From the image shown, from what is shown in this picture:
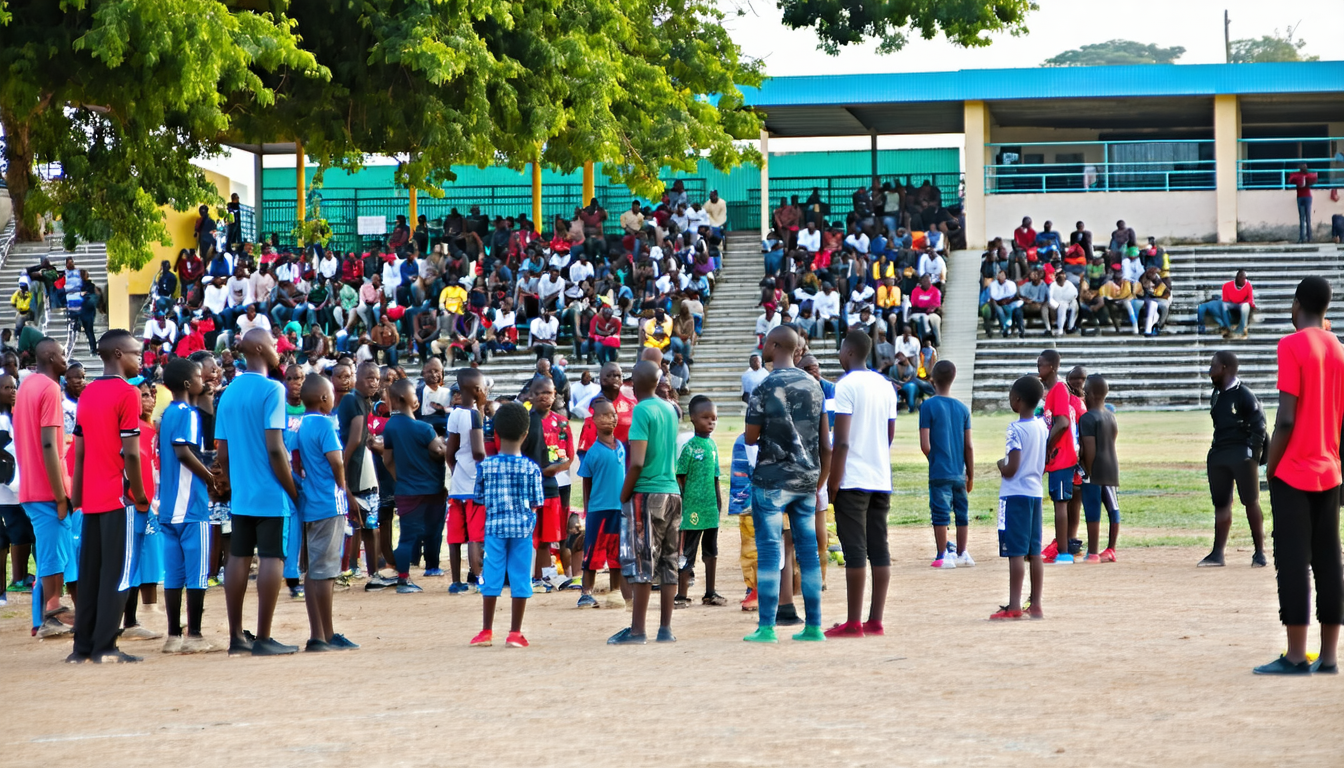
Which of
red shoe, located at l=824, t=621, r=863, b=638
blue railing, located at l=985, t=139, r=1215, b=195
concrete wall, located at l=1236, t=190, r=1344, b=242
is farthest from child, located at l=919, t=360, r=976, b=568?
concrete wall, located at l=1236, t=190, r=1344, b=242

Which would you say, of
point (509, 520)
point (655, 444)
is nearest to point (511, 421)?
point (509, 520)

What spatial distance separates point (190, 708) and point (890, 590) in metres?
4.89

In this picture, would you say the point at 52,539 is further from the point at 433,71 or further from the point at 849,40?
the point at 849,40

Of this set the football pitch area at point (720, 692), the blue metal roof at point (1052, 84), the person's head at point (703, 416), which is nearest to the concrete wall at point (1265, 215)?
the blue metal roof at point (1052, 84)

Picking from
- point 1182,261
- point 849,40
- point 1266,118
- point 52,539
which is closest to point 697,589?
point 52,539

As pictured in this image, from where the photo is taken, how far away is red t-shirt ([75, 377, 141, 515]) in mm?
7391

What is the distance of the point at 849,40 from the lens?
20656 mm

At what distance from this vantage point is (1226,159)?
31297 millimetres

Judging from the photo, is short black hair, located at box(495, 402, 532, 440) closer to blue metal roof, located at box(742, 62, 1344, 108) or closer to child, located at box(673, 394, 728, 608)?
child, located at box(673, 394, 728, 608)

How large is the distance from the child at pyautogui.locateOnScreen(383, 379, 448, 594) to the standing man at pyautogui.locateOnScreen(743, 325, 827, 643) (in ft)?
10.9

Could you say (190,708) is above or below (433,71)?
below

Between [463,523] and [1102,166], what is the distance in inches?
1043

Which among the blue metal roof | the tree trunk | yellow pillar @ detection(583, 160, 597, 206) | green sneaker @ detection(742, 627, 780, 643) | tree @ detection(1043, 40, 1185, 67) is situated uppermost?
tree @ detection(1043, 40, 1185, 67)

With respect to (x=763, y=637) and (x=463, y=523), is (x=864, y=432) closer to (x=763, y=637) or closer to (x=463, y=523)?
(x=763, y=637)
